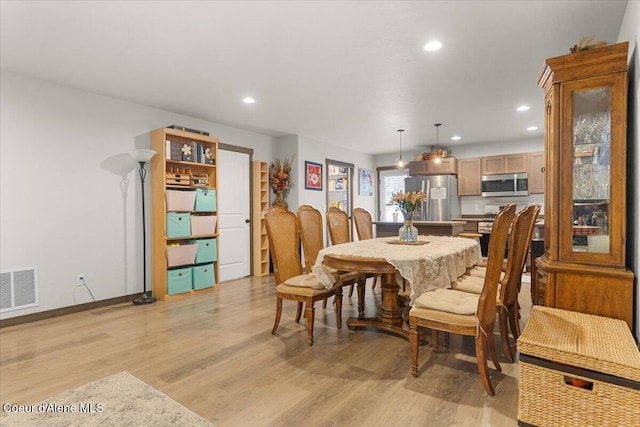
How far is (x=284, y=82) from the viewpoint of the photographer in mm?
3676

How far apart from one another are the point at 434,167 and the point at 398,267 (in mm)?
5390

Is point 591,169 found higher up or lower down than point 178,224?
higher up

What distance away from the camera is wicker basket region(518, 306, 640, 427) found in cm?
150

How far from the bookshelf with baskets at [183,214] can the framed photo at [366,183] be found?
402cm

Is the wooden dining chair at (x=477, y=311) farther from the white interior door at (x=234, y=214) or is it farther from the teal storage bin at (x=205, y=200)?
the white interior door at (x=234, y=214)

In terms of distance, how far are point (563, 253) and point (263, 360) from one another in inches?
88.0

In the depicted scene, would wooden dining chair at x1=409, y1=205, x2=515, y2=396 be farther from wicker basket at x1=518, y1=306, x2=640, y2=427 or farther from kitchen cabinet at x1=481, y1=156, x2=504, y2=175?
kitchen cabinet at x1=481, y1=156, x2=504, y2=175

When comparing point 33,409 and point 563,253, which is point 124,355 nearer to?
point 33,409

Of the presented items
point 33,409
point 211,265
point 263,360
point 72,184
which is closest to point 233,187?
point 211,265

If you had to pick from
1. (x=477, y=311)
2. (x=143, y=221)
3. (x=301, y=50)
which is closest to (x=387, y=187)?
(x=143, y=221)

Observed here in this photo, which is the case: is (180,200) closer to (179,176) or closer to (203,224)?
(179,176)

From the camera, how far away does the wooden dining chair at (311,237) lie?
3.36 m

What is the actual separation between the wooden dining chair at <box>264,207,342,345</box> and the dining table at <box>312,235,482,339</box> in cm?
12

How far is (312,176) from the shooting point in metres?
6.49
